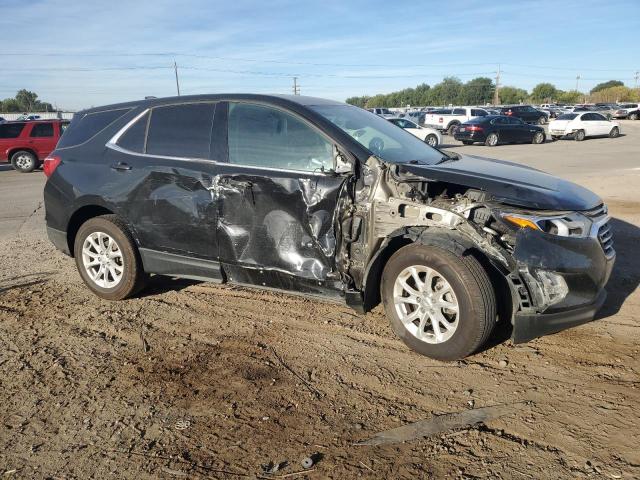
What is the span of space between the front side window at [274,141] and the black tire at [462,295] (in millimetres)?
976

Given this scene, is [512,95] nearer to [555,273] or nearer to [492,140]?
[492,140]

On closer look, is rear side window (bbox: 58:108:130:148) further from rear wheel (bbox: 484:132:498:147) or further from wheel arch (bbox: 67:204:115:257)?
rear wheel (bbox: 484:132:498:147)

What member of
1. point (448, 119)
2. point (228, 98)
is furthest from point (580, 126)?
point (228, 98)

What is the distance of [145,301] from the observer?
5.15 metres

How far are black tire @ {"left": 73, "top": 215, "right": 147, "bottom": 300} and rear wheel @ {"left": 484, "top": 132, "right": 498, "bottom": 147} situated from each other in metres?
24.4

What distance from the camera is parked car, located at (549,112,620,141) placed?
29.5 meters

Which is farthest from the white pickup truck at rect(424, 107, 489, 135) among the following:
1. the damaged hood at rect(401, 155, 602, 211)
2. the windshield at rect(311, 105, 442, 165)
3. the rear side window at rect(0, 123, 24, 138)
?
the damaged hood at rect(401, 155, 602, 211)

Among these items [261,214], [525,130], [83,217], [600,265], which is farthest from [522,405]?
[525,130]

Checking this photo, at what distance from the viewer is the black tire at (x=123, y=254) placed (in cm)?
491

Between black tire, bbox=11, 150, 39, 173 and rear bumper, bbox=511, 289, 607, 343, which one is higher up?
rear bumper, bbox=511, 289, 607, 343

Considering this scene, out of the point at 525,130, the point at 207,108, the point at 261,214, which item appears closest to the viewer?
the point at 261,214

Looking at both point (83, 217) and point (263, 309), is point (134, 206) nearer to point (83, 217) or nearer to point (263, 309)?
point (83, 217)

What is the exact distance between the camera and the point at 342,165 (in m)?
4.02

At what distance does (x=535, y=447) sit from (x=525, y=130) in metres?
27.0
